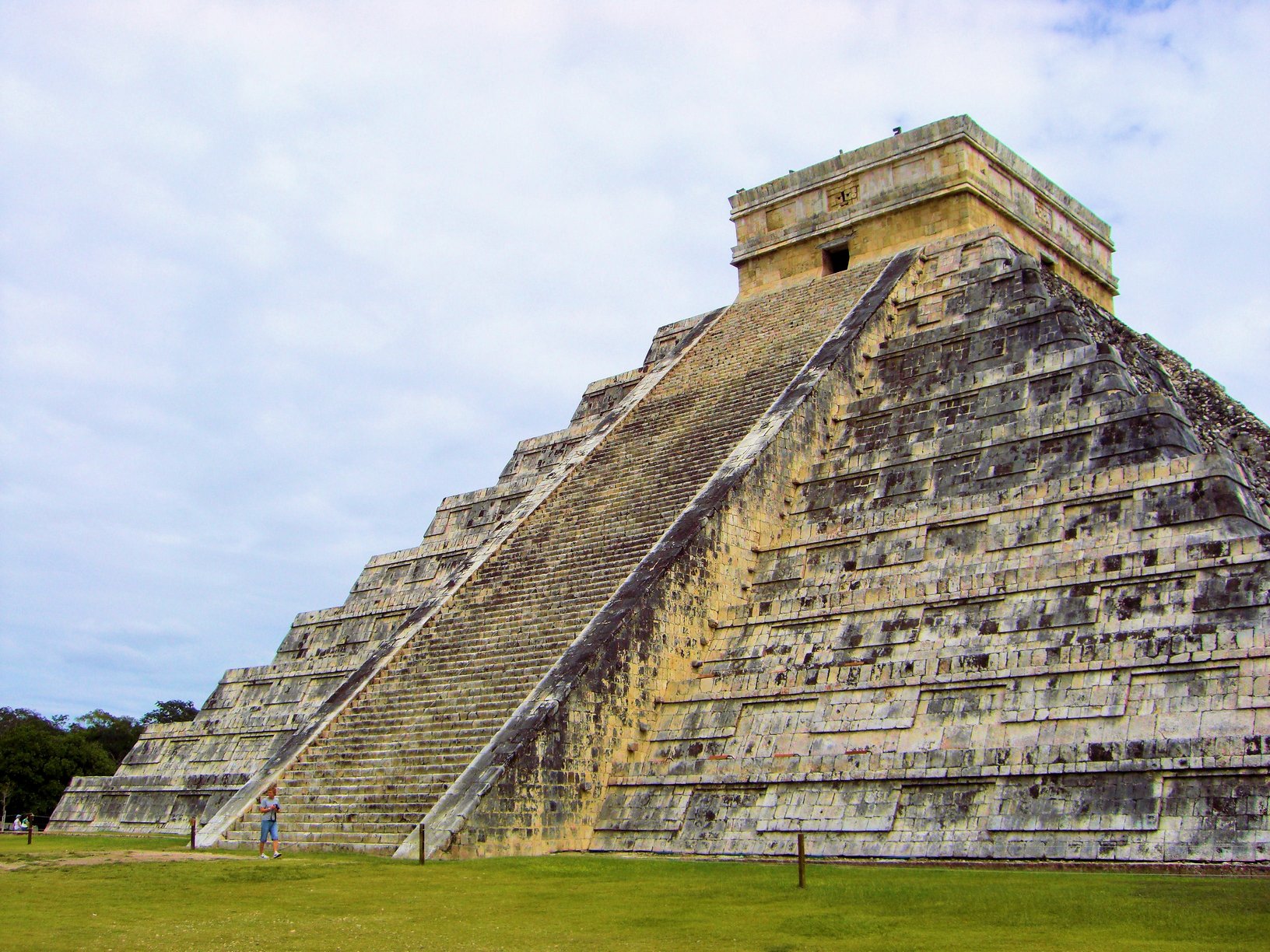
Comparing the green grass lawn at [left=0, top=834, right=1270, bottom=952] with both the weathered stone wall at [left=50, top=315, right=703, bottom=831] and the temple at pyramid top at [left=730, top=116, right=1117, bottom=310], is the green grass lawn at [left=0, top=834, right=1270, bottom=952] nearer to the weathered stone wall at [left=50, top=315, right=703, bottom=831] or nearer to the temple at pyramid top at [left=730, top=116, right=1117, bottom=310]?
Result: the weathered stone wall at [left=50, top=315, right=703, bottom=831]

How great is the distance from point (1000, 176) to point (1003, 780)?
11.5m

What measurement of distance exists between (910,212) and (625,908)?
Result: 13040mm

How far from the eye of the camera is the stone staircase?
13.1 meters

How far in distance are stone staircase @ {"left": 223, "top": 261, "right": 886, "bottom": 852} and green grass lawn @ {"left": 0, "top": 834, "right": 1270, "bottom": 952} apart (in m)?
2.55

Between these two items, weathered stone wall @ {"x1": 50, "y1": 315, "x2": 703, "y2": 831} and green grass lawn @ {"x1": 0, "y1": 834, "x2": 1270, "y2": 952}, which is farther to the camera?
weathered stone wall @ {"x1": 50, "y1": 315, "x2": 703, "y2": 831}

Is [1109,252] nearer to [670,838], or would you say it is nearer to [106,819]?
[670,838]

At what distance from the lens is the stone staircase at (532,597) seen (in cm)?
1308

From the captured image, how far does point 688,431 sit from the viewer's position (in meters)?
17.1

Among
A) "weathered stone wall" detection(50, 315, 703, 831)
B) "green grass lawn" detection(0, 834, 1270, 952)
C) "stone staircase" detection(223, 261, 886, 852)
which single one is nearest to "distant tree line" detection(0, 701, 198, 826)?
"weathered stone wall" detection(50, 315, 703, 831)

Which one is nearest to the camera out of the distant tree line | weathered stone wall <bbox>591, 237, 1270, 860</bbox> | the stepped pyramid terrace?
weathered stone wall <bbox>591, 237, 1270, 860</bbox>

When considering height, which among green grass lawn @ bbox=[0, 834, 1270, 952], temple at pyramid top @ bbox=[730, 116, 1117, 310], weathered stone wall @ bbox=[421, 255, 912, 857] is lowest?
green grass lawn @ bbox=[0, 834, 1270, 952]

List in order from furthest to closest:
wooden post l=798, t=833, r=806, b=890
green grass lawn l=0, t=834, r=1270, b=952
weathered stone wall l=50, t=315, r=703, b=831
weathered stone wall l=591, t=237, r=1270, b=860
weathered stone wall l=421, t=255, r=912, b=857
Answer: weathered stone wall l=50, t=315, r=703, b=831
weathered stone wall l=421, t=255, r=912, b=857
weathered stone wall l=591, t=237, r=1270, b=860
wooden post l=798, t=833, r=806, b=890
green grass lawn l=0, t=834, r=1270, b=952

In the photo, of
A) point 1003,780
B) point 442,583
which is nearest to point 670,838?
point 1003,780

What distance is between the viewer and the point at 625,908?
325 inches
